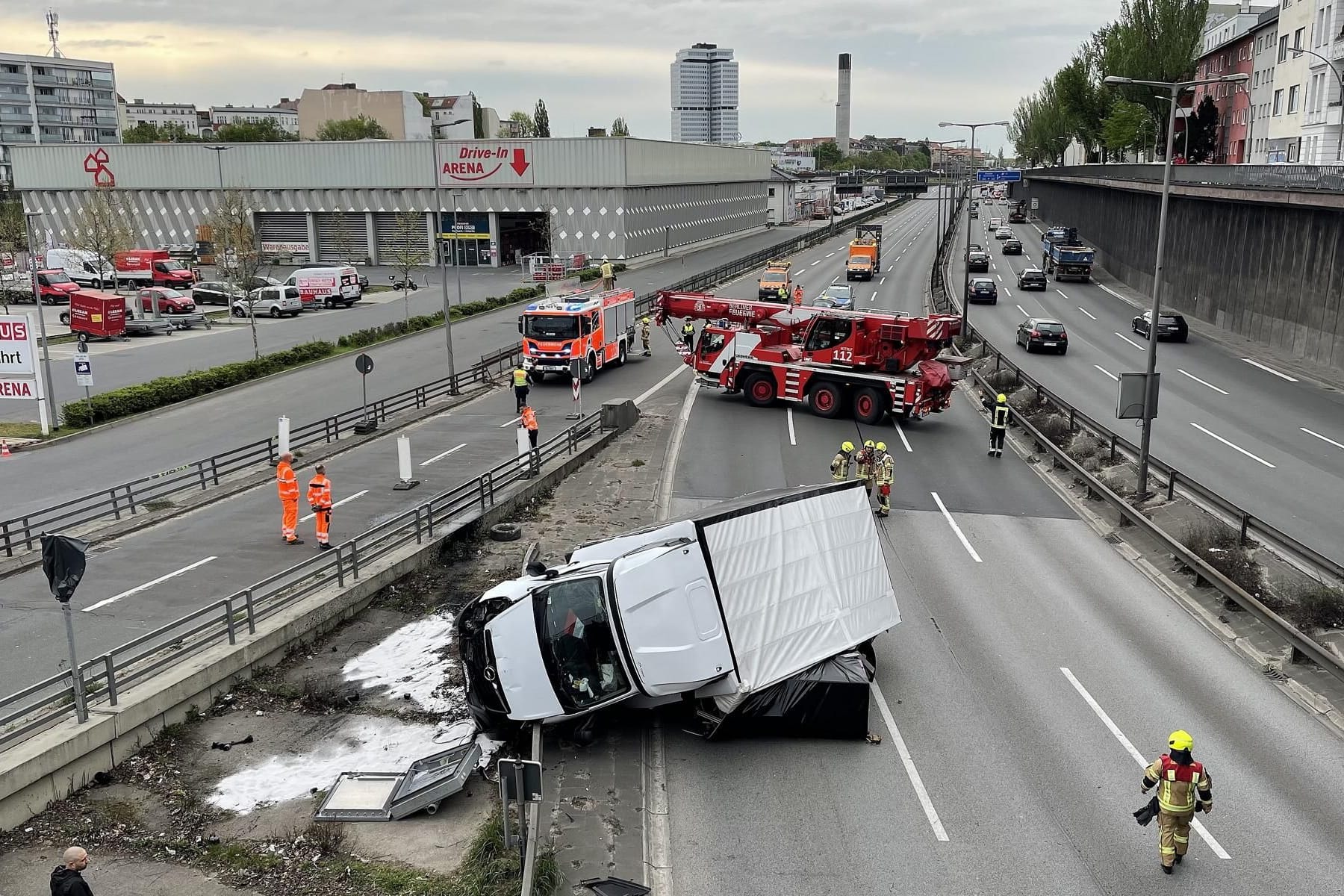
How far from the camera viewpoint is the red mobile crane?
29.7 m

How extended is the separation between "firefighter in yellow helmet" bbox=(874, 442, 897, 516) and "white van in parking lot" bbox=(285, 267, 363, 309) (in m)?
43.6

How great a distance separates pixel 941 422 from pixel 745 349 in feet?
21.0

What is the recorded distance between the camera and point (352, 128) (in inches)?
4606

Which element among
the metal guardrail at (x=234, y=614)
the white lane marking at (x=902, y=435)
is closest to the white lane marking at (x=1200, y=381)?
the white lane marking at (x=902, y=435)

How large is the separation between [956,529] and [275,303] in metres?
43.9

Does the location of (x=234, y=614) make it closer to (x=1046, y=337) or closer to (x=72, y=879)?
(x=72, y=879)

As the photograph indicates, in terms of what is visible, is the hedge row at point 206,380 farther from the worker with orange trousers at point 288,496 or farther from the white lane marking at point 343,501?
the worker with orange trousers at point 288,496

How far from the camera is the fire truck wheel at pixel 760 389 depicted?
107ft

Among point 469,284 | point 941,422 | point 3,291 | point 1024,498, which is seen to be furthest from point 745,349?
point 3,291

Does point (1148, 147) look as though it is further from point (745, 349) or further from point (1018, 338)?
point (745, 349)

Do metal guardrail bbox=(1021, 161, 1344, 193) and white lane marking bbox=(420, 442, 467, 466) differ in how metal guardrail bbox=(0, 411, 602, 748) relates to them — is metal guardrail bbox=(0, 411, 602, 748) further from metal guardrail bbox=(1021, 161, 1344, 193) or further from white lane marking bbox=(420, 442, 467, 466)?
metal guardrail bbox=(1021, 161, 1344, 193)

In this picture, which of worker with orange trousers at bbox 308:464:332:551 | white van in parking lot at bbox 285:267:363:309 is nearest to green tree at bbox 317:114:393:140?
white van in parking lot at bbox 285:267:363:309

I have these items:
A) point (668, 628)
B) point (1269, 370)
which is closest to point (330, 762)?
point (668, 628)

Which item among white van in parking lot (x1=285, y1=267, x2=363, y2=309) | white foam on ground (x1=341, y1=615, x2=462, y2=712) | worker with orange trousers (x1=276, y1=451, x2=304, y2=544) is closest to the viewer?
white foam on ground (x1=341, y1=615, x2=462, y2=712)
